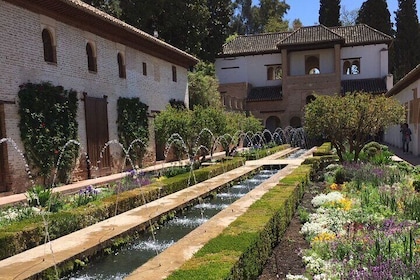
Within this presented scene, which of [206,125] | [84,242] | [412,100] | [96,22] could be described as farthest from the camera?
[412,100]

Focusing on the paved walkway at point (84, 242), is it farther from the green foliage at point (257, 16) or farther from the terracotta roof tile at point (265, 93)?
the green foliage at point (257, 16)

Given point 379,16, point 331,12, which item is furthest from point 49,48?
point 331,12

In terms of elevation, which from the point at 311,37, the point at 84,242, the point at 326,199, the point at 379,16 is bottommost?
the point at 84,242

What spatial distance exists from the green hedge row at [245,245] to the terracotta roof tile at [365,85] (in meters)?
28.7

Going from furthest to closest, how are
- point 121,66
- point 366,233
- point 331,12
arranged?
point 331,12
point 121,66
point 366,233

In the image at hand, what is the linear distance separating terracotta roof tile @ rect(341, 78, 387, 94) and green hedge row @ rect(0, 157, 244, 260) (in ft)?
88.1

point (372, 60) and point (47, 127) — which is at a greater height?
point (372, 60)

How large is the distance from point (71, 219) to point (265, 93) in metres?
30.4

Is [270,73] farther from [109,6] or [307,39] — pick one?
[109,6]

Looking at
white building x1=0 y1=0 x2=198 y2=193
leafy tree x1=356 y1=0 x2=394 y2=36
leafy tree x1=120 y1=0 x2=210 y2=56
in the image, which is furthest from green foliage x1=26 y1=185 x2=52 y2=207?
leafy tree x1=356 y1=0 x2=394 y2=36

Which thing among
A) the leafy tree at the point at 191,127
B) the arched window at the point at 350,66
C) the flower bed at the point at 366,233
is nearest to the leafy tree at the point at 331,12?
the arched window at the point at 350,66

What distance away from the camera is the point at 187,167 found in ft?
45.7

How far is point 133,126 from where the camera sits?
16.7m

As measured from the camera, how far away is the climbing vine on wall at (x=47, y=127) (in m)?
11.0
